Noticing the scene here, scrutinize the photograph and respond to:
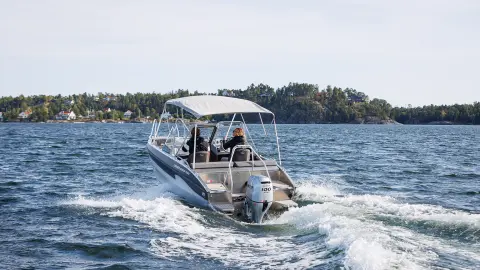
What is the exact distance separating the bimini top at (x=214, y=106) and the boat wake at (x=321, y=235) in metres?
2.65

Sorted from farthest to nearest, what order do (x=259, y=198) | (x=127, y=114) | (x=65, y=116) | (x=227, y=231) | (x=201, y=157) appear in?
(x=127, y=114)
(x=65, y=116)
(x=201, y=157)
(x=259, y=198)
(x=227, y=231)

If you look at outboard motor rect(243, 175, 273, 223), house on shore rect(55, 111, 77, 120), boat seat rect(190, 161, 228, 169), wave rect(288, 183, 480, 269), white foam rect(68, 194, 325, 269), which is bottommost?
white foam rect(68, 194, 325, 269)

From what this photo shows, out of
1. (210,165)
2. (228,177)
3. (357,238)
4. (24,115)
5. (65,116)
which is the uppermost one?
(24,115)

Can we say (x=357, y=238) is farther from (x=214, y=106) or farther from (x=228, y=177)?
(x=214, y=106)

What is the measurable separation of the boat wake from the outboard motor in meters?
0.38

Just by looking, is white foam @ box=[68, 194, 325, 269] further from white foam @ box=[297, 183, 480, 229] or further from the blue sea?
white foam @ box=[297, 183, 480, 229]

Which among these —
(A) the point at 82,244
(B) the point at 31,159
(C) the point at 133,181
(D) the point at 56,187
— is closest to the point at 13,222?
(A) the point at 82,244

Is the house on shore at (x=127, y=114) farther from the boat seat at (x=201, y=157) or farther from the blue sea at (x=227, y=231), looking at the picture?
the boat seat at (x=201, y=157)

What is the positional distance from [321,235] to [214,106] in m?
5.81

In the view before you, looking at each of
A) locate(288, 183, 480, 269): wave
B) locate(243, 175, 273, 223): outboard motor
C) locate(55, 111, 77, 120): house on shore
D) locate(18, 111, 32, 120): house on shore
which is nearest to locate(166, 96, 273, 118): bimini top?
locate(243, 175, 273, 223): outboard motor

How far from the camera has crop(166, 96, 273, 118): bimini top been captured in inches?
590

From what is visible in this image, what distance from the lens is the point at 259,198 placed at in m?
12.5

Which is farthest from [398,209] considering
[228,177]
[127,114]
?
[127,114]

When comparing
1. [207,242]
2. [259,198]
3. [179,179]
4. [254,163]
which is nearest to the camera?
[207,242]
